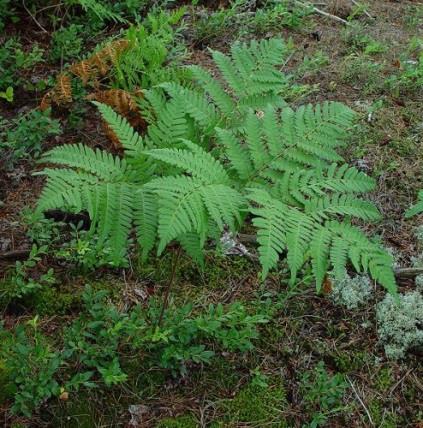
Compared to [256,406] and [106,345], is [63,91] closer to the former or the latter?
[106,345]

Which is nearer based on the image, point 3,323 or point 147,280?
point 3,323

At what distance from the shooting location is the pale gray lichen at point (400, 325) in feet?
10.2

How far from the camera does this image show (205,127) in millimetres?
2570

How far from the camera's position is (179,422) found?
108 inches

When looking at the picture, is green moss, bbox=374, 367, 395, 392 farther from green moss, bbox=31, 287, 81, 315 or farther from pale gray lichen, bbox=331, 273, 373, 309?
green moss, bbox=31, 287, 81, 315

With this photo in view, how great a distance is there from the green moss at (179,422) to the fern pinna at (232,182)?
3.03ft

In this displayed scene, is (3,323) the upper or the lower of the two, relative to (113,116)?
lower

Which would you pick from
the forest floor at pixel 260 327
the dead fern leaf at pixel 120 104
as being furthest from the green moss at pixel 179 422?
the dead fern leaf at pixel 120 104

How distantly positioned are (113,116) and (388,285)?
4.67 feet

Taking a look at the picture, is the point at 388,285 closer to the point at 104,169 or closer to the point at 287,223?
the point at 287,223

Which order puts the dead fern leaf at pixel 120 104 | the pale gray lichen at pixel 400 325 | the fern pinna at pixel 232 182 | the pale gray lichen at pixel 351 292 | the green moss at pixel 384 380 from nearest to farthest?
the fern pinna at pixel 232 182 < the green moss at pixel 384 380 < the pale gray lichen at pixel 400 325 < the pale gray lichen at pixel 351 292 < the dead fern leaf at pixel 120 104

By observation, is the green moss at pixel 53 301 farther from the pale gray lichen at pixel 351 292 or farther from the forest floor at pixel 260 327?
the pale gray lichen at pixel 351 292

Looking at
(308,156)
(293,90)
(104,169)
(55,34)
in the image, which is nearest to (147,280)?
(104,169)

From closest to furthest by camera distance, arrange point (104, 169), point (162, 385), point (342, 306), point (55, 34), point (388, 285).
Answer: point (388, 285)
point (104, 169)
point (162, 385)
point (342, 306)
point (55, 34)
